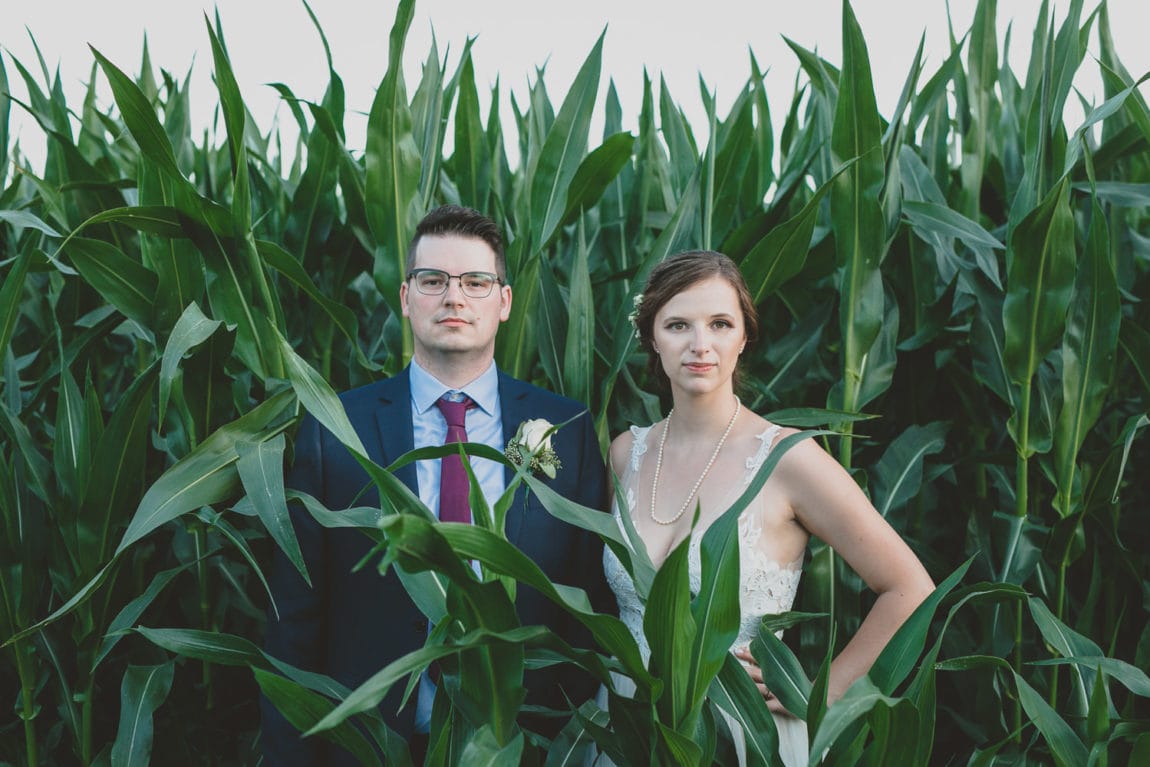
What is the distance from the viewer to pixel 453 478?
1.52m

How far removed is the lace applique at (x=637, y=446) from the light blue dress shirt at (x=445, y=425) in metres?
0.21

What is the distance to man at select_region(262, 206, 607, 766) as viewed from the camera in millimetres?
1519

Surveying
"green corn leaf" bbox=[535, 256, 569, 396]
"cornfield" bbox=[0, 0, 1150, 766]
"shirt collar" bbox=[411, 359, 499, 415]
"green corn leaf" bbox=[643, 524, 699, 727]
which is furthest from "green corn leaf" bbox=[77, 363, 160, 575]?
"green corn leaf" bbox=[643, 524, 699, 727]

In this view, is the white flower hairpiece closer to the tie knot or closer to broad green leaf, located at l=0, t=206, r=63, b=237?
the tie knot

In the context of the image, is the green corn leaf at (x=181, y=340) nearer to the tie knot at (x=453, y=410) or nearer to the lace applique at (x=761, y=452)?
the tie knot at (x=453, y=410)

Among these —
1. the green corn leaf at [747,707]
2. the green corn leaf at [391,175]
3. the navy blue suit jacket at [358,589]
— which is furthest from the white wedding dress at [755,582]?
the green corn leaf at [391,175]

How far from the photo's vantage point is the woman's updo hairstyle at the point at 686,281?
58.0 inches

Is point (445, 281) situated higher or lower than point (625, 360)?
higher

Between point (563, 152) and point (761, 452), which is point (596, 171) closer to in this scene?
point (563, 152)

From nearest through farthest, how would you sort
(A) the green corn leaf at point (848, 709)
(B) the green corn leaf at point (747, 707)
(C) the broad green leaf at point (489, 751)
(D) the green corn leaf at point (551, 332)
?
1. (A) the green corn leaf at point (848, 709)
2. (C) the broad green leaf at point (489, 751)
3. (B) the green corn leaf at point (747, 707)
4. (D) the green corn leaf at point (551, 332)

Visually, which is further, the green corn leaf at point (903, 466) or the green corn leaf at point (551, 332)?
the green corn leaf at point (551, 332)

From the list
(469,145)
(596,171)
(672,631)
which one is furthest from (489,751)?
(469,145)

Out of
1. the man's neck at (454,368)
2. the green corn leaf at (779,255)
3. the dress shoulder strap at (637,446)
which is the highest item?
the green corn leaf at (779,255)

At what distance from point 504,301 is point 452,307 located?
14cm
